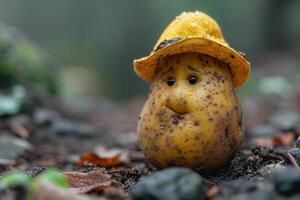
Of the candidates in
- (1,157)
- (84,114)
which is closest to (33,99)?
(84,114)

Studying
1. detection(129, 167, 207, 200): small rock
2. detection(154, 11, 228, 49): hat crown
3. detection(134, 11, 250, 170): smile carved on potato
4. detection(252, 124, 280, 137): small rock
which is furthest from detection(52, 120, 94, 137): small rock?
detection(129, 167, 207, 200): small rock

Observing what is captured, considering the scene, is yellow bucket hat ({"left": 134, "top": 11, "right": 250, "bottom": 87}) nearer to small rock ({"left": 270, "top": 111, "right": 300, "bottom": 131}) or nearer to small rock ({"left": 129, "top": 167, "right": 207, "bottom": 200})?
small rock ({"left": 129, "top": 167, "right": 207, "bottom": 200})

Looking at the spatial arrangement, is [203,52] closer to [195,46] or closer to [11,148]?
[195,46]

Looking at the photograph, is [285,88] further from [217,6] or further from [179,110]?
[179,110]

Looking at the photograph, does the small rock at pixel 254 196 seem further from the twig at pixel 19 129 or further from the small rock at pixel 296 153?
the twig at pixel 19 129

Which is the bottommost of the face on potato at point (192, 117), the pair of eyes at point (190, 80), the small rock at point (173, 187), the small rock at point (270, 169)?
the small rock at point (173, 187)

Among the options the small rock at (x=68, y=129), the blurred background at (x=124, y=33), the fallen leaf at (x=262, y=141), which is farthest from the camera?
the blurred background at (x=124, y=33)

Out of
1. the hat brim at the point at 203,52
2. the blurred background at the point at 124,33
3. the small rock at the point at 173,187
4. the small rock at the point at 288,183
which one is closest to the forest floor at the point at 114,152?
the small rock at the point at 288,183
